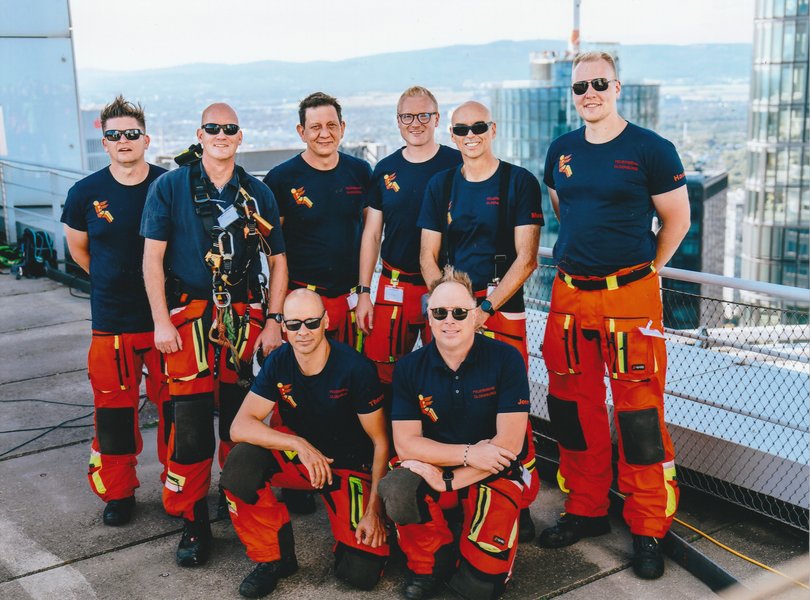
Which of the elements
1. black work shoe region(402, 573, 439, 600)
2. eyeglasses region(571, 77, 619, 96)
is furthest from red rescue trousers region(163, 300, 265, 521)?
eyeglasses region(571, 77, 619, 96)

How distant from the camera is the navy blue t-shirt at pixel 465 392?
3.54 metres

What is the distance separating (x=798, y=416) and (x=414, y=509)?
6.08 ft

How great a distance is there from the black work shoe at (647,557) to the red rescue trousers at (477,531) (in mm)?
523

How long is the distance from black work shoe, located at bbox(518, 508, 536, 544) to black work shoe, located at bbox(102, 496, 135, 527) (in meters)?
1.81

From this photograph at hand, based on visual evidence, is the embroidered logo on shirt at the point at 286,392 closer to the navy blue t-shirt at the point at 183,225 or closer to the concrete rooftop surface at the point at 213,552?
the navy blue t-shirt at the point at 183,225

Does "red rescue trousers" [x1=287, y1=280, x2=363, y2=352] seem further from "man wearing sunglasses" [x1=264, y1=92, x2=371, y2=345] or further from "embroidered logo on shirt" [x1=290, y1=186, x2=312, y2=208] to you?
"embroidered logo on shirt" [x1=290, y1=186, x2=312, y2=208]

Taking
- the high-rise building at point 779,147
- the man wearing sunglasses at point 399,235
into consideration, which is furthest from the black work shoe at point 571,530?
the high-rise building at point 779,147

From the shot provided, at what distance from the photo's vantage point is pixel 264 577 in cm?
355

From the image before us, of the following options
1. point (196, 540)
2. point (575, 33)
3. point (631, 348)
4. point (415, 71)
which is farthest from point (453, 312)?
point (415, 71)

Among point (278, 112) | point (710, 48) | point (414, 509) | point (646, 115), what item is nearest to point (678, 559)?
point (414, 509)

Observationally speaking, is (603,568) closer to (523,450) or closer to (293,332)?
(523,450)

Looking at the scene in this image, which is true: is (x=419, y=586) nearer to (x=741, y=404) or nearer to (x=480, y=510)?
(x=480, y=510)

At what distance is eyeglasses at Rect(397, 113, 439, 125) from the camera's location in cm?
418

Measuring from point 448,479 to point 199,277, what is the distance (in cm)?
137
